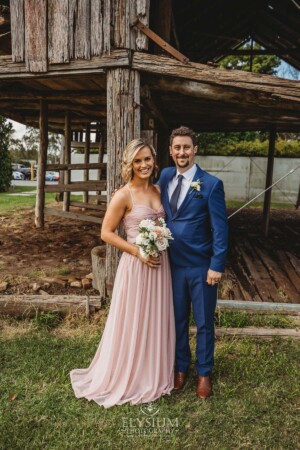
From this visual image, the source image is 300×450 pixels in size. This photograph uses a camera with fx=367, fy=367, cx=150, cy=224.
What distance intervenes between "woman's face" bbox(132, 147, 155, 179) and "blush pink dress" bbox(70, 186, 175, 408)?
28cm

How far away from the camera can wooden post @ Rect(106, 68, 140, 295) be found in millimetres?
4340

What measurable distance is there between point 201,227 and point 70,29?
3.13 meters

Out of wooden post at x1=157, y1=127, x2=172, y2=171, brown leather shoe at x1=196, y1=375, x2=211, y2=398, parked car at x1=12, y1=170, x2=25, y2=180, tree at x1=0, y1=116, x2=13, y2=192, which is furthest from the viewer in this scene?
parked car at x1=12, y1=170, x2=25, y2=180

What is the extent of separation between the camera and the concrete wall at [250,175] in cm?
1752

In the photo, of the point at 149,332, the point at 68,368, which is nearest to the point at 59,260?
the point at 68,368

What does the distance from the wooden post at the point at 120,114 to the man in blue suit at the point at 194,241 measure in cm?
132

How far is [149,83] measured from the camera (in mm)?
4652

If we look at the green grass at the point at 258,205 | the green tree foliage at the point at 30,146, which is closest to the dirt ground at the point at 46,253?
the green grass at the point at 258,205

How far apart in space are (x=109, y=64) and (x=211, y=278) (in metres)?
2.85

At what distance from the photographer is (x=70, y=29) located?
14.7 ft

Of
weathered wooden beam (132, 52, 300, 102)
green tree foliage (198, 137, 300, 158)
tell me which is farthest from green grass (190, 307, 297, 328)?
green tree foliage (198, 137, 300, 158)

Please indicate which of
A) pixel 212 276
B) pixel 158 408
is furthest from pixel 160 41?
pixel 158 408

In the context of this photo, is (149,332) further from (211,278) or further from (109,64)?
(109,64)

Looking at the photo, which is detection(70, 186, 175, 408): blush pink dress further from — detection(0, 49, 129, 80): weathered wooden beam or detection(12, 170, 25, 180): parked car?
detection(12, 170, 25, 180): parked car
